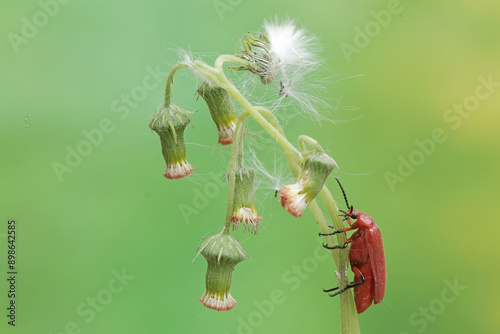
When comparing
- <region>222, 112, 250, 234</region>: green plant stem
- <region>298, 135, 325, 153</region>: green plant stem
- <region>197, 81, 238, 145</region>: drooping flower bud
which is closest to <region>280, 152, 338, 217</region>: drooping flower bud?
<region>298, 135, 325, 153</region>: green plant stem

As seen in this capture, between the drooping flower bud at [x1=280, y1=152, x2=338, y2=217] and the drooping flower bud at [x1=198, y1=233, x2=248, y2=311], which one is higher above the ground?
the drooping flower bud at [x1=280, y1=152, x2=338, y2=217]

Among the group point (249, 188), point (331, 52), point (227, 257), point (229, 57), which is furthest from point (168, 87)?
point (331, 52)

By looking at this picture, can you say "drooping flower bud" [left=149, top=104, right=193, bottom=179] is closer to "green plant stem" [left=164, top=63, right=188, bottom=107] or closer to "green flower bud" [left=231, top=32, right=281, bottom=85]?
"green plant stem" [left=164, top=63, right=188, bottom=107]

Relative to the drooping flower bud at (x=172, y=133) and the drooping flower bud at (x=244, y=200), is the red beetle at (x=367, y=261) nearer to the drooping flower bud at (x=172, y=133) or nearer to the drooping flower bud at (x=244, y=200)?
the drooping flower bud at (x=244, y=200)

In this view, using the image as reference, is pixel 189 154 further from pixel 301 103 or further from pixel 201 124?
pixel 301 103

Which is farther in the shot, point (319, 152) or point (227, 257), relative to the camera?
point (227, 257)

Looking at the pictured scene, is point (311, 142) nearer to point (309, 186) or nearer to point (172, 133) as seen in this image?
point (309, 186)
